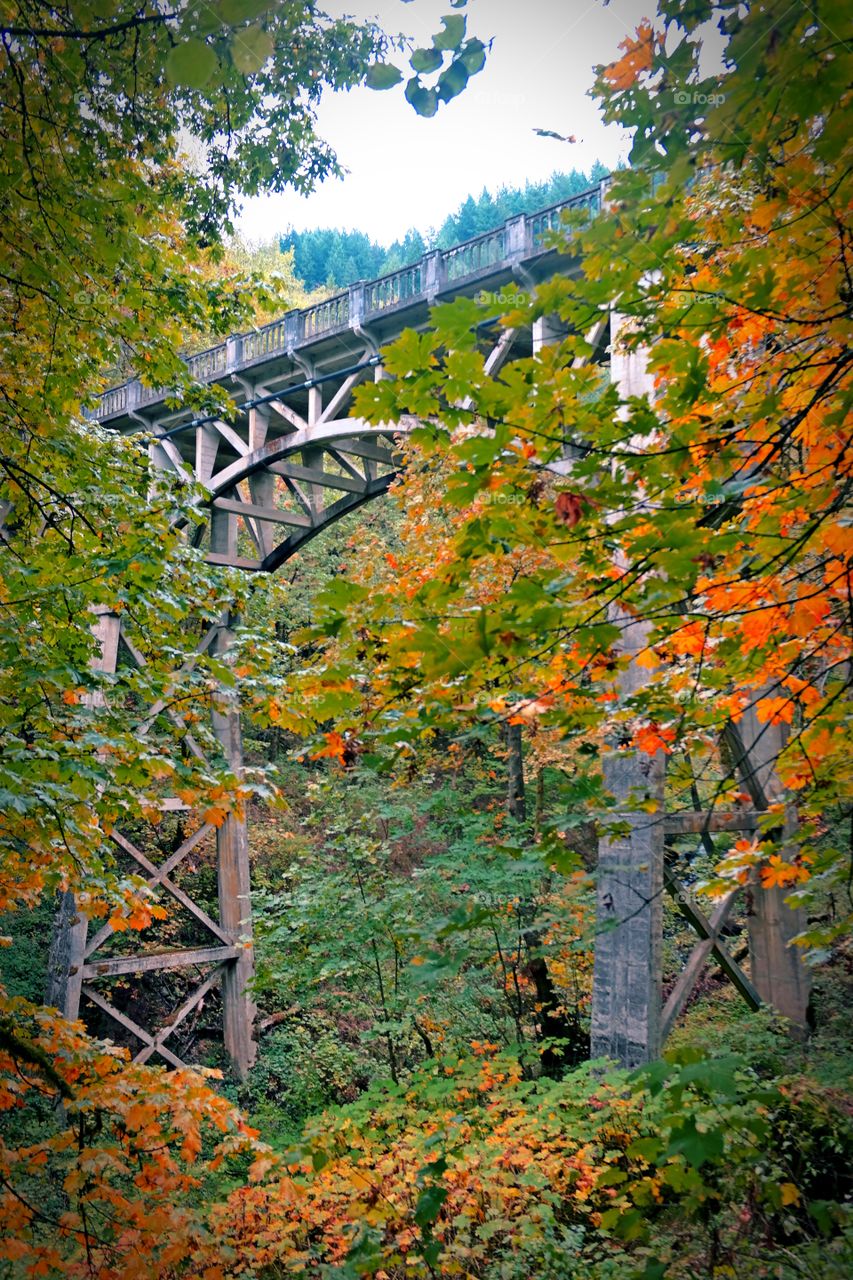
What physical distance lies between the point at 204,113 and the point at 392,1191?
18.5 feet

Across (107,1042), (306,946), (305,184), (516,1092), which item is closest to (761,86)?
(305,184)

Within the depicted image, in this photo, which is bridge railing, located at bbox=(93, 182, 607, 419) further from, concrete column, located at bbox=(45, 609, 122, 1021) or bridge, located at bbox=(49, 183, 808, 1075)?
concrete column, located at bbox=(45, 609, 122, 1021)

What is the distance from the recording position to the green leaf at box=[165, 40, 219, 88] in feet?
4.13

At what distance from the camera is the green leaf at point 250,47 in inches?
52.0

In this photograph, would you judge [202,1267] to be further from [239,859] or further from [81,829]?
[239,859]

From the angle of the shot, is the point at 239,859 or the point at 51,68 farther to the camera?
the point at 239,859

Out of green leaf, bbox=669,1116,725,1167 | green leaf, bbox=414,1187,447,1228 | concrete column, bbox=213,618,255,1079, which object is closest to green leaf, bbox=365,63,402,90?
green leaf, bbox=669,1116,725,1167

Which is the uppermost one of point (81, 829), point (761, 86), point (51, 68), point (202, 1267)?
point (51, 68)

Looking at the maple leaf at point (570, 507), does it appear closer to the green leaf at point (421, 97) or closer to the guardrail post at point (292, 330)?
the green leaf at point (421, 97)

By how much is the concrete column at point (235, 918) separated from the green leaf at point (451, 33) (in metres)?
7.46

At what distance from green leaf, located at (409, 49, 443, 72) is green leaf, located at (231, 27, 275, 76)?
11.7 inches

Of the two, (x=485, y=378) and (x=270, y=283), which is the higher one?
(x=270, y=283)

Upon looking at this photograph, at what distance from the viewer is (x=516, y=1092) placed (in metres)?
4.60

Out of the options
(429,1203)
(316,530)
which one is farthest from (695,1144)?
(316,530)
